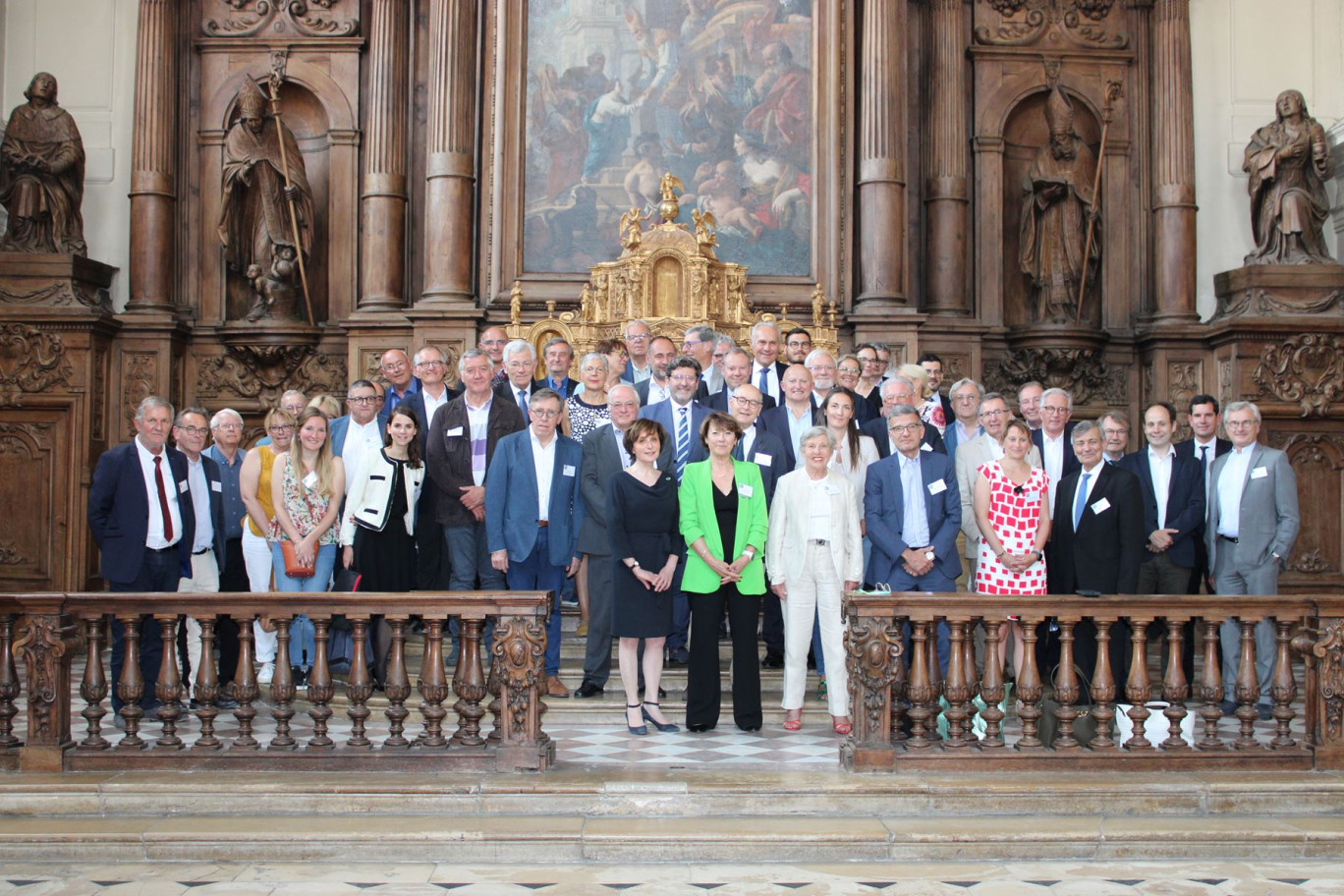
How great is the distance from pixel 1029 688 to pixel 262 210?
8.37 meters

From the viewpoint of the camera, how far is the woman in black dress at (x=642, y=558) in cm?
689

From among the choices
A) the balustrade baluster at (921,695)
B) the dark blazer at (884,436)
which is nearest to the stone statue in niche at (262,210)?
the dark blazer at (884,436)

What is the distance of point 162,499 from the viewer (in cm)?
730

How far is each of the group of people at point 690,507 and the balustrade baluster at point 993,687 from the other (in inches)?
38.7

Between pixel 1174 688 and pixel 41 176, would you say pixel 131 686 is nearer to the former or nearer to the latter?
pixel 1174 688

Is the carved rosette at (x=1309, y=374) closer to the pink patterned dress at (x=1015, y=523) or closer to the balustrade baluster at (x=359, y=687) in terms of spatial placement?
the pink patterned dress at (x=1015, y=523)

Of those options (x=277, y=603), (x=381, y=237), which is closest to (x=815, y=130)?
(x=381, y=237)

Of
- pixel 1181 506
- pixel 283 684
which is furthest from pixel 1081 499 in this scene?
pixel 283 684

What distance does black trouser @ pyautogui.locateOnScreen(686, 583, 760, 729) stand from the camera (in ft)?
22.8

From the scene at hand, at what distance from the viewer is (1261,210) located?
39.2ft

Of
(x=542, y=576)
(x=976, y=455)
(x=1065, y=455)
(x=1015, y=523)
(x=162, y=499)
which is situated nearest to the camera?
(x=1015, y=523)

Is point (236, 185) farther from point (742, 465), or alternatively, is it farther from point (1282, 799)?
point (1282, 799)

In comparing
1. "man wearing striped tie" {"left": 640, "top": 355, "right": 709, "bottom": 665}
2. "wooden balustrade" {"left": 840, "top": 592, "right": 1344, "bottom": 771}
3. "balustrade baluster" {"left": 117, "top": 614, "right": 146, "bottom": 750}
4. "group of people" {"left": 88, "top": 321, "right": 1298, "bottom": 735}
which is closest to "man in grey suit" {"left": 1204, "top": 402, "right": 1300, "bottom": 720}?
"group of people" {"left": 88, "top": 321, "right": 1298, "bottom": 735}

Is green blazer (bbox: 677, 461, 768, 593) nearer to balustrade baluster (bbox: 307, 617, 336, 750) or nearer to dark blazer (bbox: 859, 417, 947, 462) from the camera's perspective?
dark blazer (bbox: 859, 417, 947, 462)
